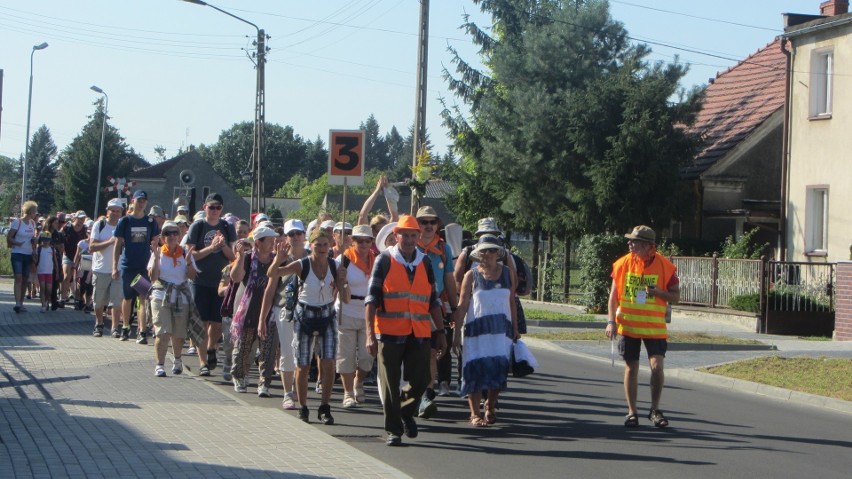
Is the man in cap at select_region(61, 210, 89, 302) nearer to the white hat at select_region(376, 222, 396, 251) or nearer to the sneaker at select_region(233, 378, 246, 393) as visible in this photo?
the sneaker at select_region(233, 378, 246, 393)

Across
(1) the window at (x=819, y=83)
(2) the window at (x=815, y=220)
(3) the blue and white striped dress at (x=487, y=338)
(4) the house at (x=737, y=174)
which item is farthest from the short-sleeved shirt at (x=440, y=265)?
(4) the house at (x=737, y=174)

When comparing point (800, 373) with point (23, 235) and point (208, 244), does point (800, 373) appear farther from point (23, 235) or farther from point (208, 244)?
point (23, 235)

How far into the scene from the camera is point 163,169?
96.0 meters

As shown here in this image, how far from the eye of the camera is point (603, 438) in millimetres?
10180

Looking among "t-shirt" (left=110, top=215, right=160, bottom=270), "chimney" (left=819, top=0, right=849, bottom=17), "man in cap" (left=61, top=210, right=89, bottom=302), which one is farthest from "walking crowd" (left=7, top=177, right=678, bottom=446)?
"chimney" (left=819, top=0, right=849, bottom=17)

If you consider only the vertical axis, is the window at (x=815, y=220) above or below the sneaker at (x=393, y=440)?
above

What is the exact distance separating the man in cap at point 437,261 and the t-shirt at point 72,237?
11762 mm

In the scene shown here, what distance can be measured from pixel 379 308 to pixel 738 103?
2841cm

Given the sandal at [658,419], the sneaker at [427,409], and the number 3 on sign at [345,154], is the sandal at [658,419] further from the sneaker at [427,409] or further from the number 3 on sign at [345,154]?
the number 3 on sign at [345,154]

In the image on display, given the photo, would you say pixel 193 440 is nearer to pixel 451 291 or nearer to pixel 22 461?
pixel 22 461

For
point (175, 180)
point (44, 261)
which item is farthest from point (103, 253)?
point (175, 180)

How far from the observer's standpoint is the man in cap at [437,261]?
11297mm

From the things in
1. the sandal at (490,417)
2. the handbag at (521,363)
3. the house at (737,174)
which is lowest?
the sandal at (490,417)

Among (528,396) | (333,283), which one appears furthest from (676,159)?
(333,283)
